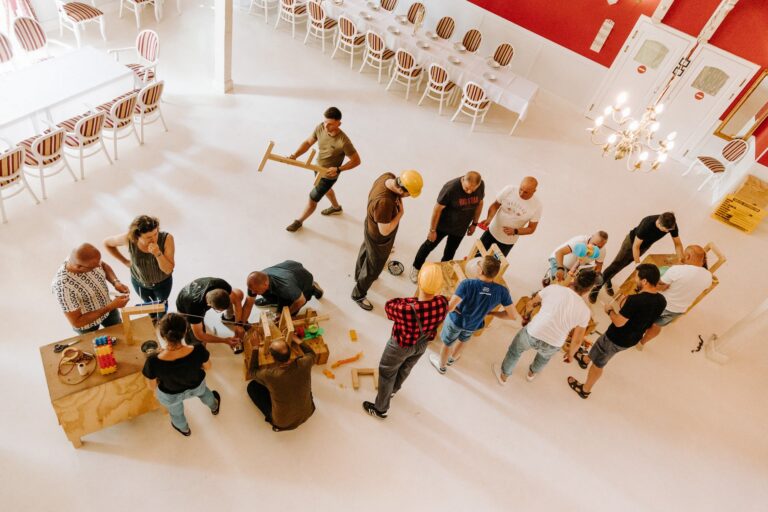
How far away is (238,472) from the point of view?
3945mm

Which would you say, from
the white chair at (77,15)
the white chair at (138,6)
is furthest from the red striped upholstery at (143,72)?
the white chair at (138,6)

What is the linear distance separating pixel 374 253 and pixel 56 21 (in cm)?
773

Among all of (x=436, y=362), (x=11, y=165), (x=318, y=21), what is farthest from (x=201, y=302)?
(x=318, y=21)

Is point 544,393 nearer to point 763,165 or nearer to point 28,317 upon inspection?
point 28,317

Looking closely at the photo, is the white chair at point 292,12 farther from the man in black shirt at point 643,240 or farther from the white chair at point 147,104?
the man in black shirt at point 643,240

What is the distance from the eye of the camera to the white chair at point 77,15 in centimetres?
776

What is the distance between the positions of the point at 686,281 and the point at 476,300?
2431mm

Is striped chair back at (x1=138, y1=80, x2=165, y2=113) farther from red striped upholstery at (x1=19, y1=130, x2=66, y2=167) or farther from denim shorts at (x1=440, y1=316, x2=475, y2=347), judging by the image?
denim shorts at (x1=440, y1=316, x2=475, y2=347)

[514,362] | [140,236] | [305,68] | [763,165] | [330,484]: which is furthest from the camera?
[305,68]

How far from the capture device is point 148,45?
721 cm

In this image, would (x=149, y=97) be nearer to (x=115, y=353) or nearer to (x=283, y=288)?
(x=283, y=288)

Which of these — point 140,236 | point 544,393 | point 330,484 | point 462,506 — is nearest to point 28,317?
point 140,236

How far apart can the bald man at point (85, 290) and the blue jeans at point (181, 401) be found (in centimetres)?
81

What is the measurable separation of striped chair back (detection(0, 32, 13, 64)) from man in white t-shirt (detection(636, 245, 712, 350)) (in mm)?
8701
